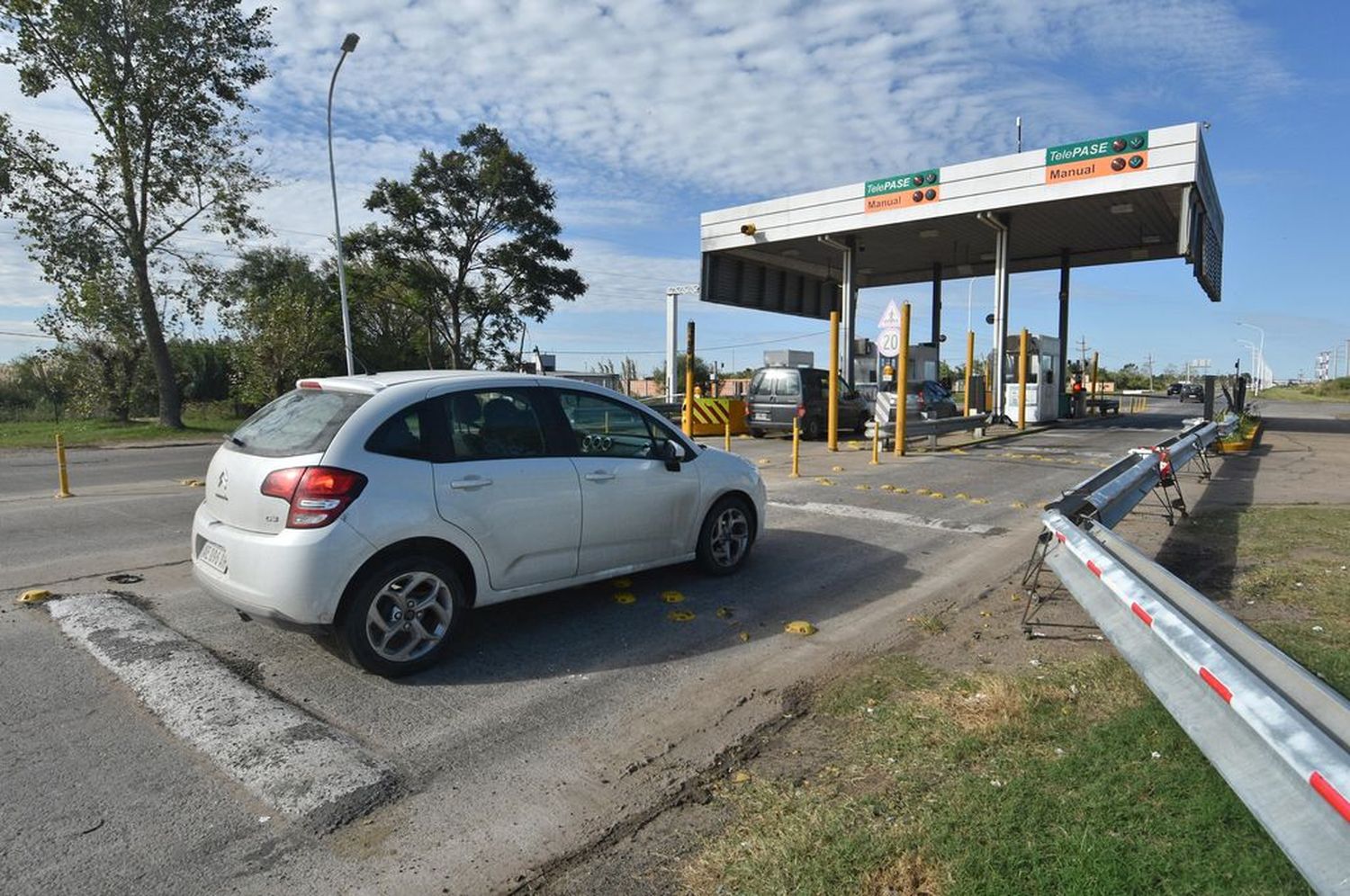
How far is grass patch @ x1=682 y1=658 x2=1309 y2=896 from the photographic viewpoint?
95.3 inches

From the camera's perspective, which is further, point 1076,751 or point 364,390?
point 364,390

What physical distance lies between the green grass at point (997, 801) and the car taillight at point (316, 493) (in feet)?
7.54

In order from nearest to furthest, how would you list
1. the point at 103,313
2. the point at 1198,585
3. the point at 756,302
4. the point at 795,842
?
the point at 795,842 < the point at 1198,585 < the point at 103,313 < the point at 756,302

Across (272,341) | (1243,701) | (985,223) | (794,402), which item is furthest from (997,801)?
(272,341)

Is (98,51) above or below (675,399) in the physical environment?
above

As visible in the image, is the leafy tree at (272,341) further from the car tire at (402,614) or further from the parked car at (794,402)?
the car tire at (402,614)

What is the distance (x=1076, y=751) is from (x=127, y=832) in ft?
11.6

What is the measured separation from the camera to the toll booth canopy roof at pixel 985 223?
18453 mm

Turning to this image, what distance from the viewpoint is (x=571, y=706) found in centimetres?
392

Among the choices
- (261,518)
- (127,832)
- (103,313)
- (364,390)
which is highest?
(103,313)

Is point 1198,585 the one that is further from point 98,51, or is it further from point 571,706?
point 98,51

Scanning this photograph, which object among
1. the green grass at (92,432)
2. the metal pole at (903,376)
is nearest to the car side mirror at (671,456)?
the metal pole at (903,376)

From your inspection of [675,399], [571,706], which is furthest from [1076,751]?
[675,399]

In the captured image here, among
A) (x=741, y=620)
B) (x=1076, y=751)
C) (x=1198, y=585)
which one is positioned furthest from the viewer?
(x=1198, y=585)
